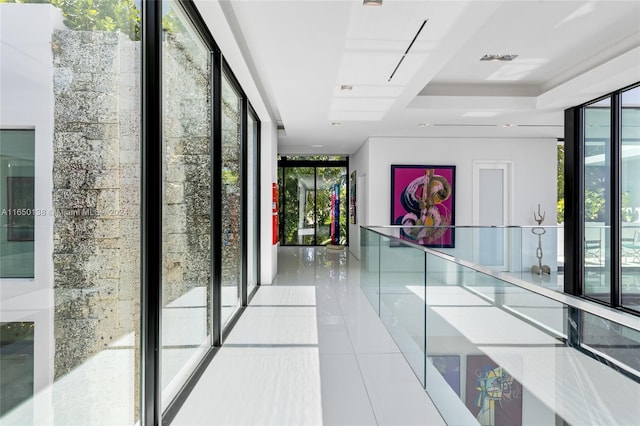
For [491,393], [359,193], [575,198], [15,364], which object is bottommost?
[491,393]

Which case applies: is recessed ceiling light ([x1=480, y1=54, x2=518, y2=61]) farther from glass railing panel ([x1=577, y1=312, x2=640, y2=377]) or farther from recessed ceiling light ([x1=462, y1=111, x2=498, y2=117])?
glass railing panel ([x1=577, y1=312, x2=640, y2=377])

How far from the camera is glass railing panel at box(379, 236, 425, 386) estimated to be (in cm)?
310

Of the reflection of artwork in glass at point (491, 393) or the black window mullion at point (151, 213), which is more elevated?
the black window mullion at point (151, 213)

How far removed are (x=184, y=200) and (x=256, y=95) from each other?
2.84 m

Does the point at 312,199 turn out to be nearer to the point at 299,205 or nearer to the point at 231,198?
the point at 299,205

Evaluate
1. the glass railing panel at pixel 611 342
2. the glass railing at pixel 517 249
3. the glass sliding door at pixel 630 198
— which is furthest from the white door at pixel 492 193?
the glass railing panel at pixel 611 342

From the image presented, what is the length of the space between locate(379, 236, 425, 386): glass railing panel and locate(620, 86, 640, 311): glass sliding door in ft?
10.1

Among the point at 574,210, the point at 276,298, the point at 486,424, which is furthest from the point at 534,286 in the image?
the point at 574,210

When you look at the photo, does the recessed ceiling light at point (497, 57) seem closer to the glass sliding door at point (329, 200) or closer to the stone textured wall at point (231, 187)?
the stone textured wall at point (231, 187)

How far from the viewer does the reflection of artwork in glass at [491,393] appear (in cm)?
163

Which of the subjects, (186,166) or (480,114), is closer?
(186,166)

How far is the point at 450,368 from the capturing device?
7.73ft

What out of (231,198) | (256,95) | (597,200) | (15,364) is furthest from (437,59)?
(15,364)

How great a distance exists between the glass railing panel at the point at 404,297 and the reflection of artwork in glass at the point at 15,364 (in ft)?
7.94
